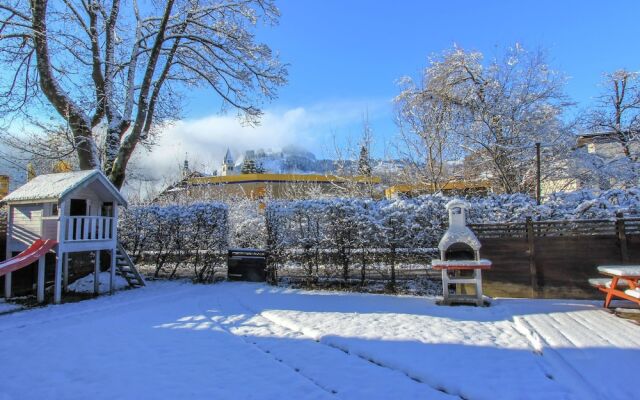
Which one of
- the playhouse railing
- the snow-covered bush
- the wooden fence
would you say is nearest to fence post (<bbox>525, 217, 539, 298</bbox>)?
the wooden fence

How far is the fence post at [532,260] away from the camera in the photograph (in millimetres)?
8297

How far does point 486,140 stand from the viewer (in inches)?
620

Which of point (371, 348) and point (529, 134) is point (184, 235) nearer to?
point (371, 348)

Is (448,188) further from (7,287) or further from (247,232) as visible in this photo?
(7,287)

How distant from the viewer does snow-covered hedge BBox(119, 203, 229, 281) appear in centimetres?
1245

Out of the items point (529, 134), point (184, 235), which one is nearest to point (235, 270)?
point (184, 235)

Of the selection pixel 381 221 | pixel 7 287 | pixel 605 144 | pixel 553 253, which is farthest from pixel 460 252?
pixel 605 144

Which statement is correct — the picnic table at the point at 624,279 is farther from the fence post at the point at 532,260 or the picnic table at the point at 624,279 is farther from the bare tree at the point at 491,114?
the bare tree at the point at 491,114

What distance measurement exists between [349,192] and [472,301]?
45.1 ft

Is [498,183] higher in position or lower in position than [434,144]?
lower

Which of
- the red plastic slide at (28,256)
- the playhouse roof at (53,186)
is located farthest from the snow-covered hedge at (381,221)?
the red plastic slide at (28,256)

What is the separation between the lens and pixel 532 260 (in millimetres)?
8320

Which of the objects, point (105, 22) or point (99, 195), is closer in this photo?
point (99, 195)

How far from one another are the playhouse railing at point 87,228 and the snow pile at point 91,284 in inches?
61.6
